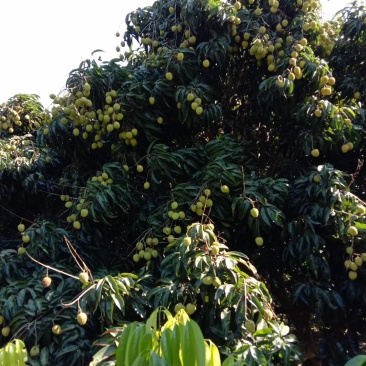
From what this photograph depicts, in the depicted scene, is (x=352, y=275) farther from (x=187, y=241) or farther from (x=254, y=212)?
(x=187, y=241)

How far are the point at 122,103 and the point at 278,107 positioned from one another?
3.40ft

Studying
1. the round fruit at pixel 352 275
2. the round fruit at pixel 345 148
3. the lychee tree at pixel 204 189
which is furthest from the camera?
the round fruit at pixel 345 148

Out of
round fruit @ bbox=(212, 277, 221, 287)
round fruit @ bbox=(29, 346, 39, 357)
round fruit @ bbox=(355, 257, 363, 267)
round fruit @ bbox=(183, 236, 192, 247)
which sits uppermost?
round fruit @ bbox=(183, 236, 192, 247)

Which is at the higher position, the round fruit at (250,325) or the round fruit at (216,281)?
the round fruit at (216,281)

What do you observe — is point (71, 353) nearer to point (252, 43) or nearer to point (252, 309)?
point (252, 309)

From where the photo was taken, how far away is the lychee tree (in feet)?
7.39

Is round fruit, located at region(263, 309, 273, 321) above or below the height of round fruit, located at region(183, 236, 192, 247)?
below

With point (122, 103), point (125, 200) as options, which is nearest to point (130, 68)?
point (122, 103)

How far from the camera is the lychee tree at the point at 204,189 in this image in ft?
7.39

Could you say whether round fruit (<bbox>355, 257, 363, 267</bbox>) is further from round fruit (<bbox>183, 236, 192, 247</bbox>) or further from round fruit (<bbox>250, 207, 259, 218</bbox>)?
round fruit (<bbox>183, 236, 192, 247</bbox>)

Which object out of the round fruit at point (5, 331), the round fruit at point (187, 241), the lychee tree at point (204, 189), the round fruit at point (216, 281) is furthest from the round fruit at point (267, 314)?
the round fruit at point (5, 331)

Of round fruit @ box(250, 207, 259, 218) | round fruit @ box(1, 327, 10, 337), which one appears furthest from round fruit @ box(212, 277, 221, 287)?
round fruit @ box(1, 327, 10, 337)

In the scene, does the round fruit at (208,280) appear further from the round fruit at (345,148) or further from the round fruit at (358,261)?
the round fruit at (345,148)

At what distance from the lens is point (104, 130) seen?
10.8ft
